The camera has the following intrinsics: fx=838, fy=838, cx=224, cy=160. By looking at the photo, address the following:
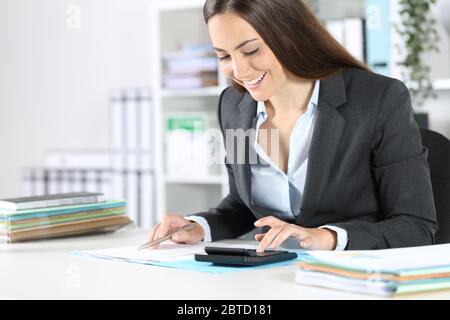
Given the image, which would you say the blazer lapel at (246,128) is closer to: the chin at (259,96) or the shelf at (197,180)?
the chin at (259,96)

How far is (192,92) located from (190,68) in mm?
107

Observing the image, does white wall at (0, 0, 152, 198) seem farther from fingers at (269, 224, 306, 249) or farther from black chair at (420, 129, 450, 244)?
fingers at (269, 224, 306, 249)

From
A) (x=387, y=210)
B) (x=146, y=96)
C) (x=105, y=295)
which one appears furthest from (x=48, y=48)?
(x=105, y=295)

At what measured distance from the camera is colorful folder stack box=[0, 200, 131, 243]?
184cm

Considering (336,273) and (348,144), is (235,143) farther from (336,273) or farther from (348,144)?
(336,273)

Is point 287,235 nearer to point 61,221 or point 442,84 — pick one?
point 61,221

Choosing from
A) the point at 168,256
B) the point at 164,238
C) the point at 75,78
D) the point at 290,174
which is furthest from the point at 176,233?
the point at 75,78

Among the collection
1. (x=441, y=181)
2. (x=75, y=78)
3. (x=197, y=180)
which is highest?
(x=75, y=78)

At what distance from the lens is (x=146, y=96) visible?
3.86m

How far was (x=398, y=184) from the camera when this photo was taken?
1694 millimetres

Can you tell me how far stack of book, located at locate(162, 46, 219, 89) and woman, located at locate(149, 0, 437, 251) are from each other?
1726mm

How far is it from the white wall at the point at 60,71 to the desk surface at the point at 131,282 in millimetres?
2593

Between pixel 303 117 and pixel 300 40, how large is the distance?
7.0 inches
